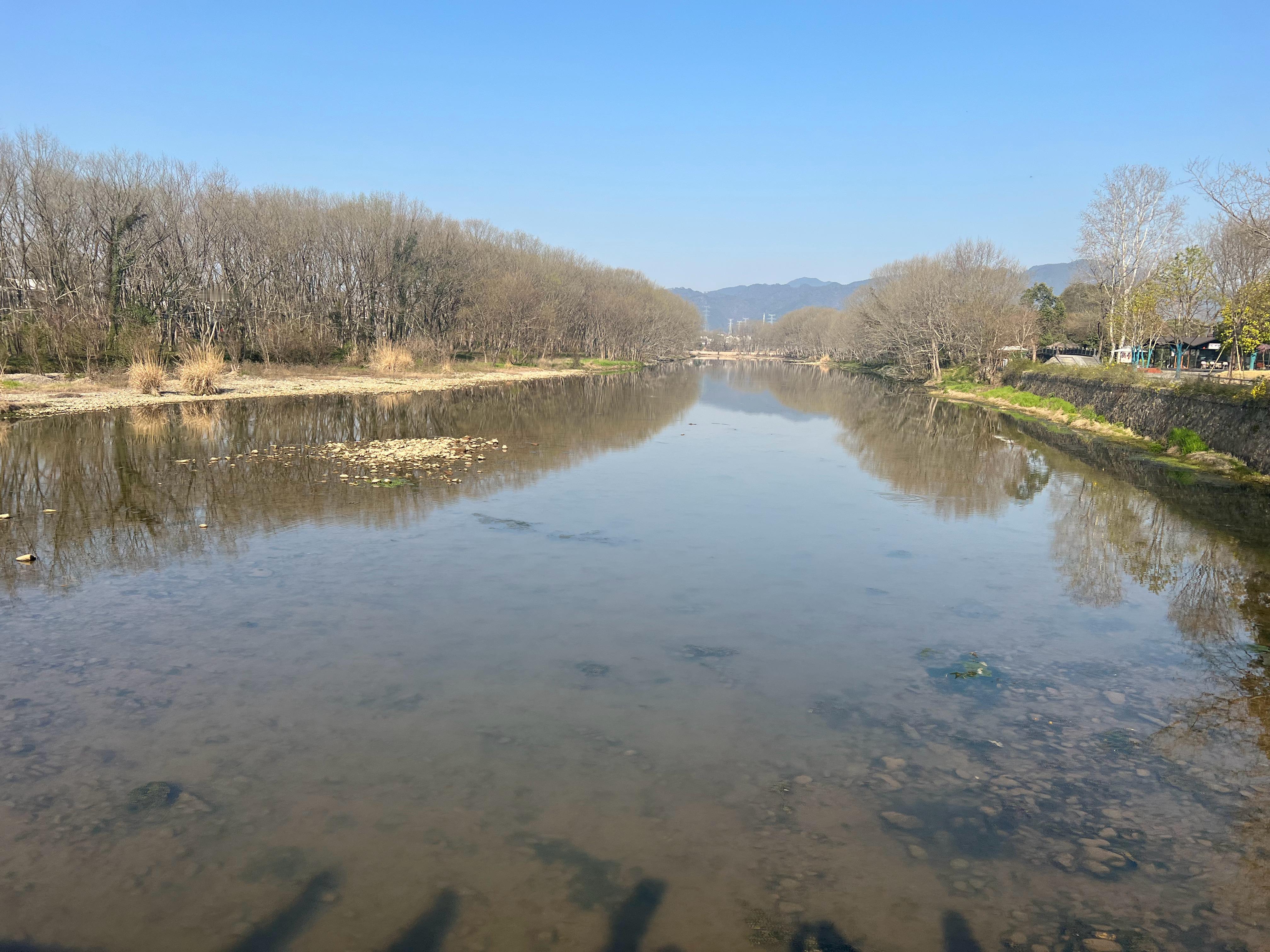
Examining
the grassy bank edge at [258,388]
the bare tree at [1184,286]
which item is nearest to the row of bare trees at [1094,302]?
the bare tree at [1184,286]

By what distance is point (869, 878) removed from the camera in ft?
16.9

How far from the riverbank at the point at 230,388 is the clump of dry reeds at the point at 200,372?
18.7 inches

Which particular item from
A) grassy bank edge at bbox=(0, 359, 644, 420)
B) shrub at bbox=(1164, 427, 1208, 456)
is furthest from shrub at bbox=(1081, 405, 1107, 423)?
grassy bank edge at bbox=(0, 359, 644, 420)

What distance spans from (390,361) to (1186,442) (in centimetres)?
4746

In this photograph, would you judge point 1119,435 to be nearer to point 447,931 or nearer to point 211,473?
point 211,473

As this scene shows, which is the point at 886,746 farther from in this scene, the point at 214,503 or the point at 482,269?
the point at 482,269

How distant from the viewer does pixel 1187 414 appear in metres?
27.5

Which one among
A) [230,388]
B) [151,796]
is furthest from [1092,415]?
[230,388]

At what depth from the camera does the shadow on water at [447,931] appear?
4.46 m

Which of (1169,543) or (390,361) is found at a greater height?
(390,361)

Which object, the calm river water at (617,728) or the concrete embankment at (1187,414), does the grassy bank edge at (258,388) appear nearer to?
the calm river water at (617,728)

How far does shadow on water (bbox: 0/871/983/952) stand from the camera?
14.6 ft

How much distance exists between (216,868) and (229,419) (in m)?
27.2

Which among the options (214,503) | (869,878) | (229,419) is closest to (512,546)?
(214,503)
